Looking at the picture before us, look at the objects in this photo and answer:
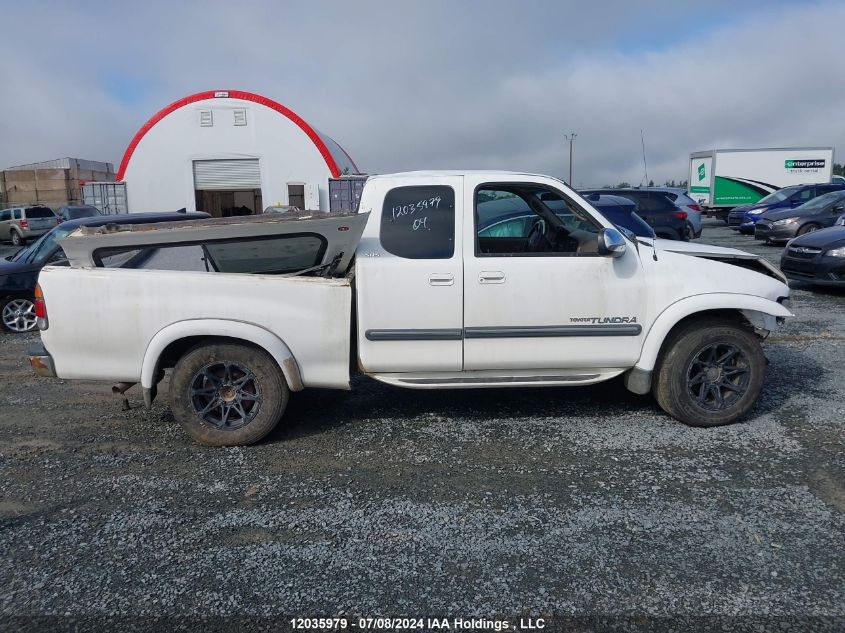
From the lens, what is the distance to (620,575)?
3.16 meters

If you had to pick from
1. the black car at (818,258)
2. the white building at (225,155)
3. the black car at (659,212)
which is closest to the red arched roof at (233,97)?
the white building at (225,155)

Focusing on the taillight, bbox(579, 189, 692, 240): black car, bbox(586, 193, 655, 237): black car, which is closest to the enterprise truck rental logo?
bbox(579, 189, 692, 240): black car

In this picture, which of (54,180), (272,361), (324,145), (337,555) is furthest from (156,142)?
(337,555)

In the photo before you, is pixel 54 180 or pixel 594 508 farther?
pixel 54 180

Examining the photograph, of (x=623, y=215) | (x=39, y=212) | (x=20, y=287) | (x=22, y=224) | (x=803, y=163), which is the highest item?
(x=803, y=163)

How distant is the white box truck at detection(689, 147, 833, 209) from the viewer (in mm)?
27844

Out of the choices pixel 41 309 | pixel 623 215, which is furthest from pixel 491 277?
pixel 623 215

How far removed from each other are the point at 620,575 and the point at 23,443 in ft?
14.0

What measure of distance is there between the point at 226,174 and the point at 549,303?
1012 inches

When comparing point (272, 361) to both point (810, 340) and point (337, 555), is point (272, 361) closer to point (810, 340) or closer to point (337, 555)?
point (337, 555)

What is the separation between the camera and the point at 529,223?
19.1ft

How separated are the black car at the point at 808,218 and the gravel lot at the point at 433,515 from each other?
12890 mm

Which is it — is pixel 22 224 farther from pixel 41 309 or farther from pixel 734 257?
pixel 734 257

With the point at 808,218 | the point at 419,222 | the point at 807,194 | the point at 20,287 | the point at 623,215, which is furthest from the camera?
the point at 807,194
